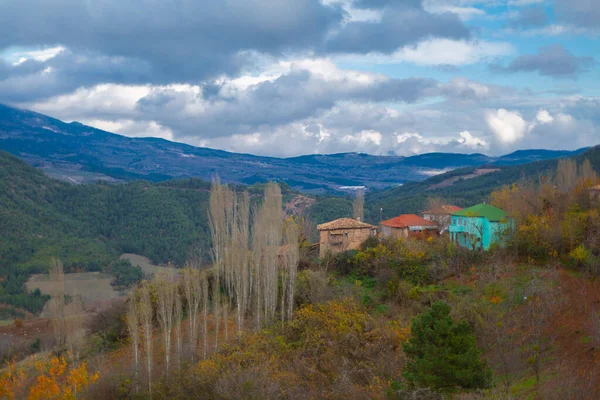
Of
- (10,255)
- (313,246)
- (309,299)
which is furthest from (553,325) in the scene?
(10,255)

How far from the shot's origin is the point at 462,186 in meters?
124

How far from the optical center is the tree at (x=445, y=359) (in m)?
14.1

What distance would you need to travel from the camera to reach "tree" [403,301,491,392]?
557 inches

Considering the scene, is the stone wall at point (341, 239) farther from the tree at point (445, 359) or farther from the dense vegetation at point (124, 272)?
the dense vegetation at point (124, 272)

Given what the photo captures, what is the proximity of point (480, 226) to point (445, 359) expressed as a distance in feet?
76.8

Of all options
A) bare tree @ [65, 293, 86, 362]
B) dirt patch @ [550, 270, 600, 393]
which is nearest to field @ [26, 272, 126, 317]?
bare tree @ [65, 293, 86, 362]

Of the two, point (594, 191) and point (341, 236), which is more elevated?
point (594, 191)

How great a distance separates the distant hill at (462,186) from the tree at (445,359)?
40.5 metres

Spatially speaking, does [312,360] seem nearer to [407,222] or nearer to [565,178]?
[407,222]

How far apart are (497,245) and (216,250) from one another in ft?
53.3

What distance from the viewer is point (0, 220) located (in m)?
93.2

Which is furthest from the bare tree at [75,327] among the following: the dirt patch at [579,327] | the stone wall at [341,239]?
the dirt patch at [579,327]

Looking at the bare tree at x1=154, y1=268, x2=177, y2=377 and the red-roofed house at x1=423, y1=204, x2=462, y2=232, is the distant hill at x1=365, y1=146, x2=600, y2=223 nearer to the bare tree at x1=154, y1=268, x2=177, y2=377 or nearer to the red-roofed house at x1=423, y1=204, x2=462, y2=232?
the red-roofed house at x1=423, y1=204, x2=462, y2=232

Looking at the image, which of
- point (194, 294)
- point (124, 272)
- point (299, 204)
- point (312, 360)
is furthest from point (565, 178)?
point (124, 272)
